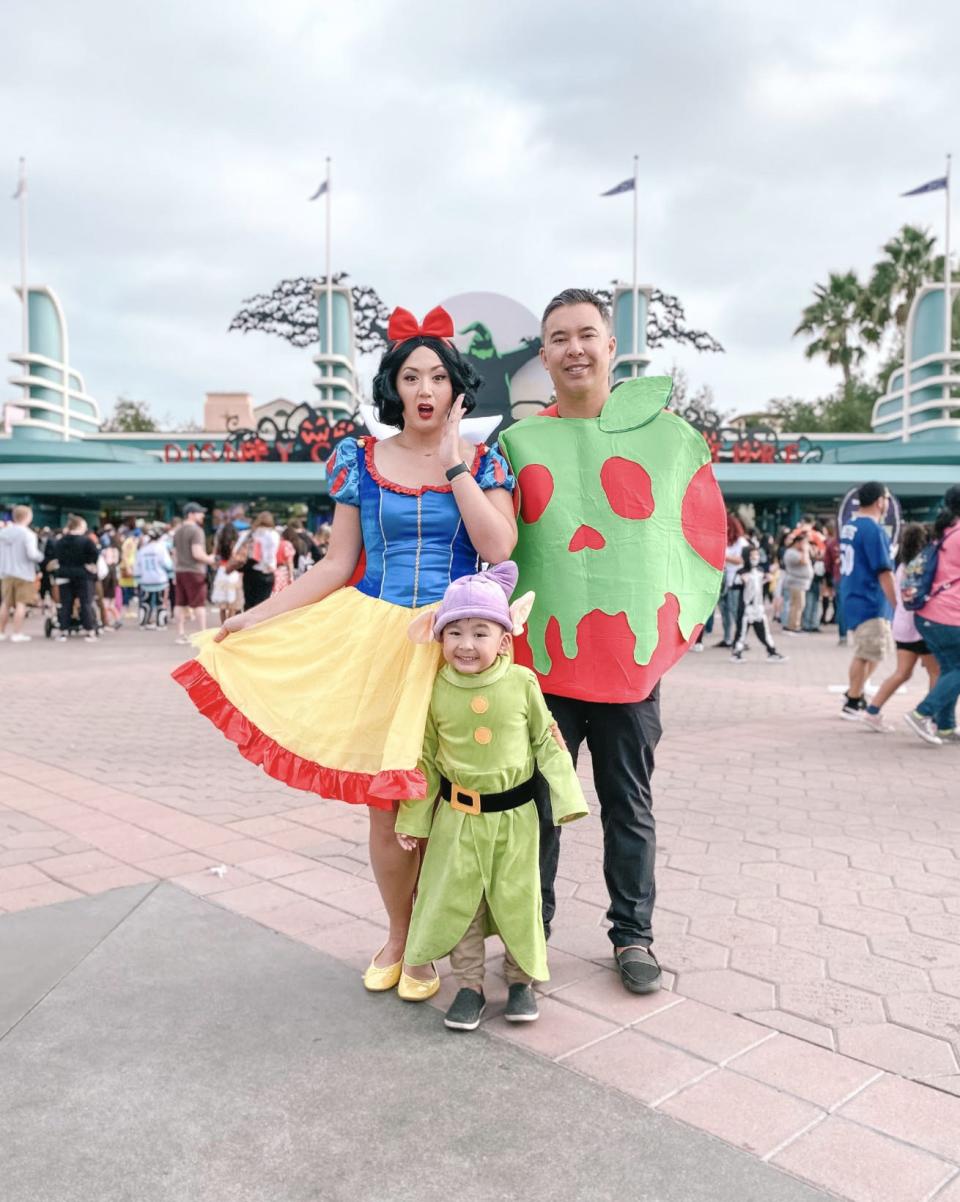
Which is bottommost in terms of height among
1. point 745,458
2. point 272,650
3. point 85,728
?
point 85,728

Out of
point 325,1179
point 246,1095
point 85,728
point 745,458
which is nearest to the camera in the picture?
point 325,1179

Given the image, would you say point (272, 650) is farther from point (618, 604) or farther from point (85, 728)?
point (85, 728)

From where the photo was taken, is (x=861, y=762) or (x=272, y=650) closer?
(x=272, y=650)

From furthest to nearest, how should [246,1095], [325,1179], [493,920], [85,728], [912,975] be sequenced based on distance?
[85,728]
[912,975]
[493,920]
[246,1095]
[325,1179]

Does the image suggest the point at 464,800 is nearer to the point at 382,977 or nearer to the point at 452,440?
the point at 382,977


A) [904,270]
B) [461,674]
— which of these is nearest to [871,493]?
[461,674]

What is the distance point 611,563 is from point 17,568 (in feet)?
38.2

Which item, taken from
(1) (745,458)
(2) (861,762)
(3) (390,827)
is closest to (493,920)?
(3) (390,827)

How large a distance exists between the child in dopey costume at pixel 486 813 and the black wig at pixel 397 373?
580 millimetres

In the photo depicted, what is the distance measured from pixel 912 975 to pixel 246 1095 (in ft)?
6.62

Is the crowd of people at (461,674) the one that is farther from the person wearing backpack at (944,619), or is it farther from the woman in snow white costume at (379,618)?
the person wearing backpack at (944,619)

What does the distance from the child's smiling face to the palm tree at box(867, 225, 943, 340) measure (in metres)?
39.6

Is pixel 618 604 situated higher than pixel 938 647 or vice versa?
pixel 618 604

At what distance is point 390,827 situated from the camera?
286 centimetres
